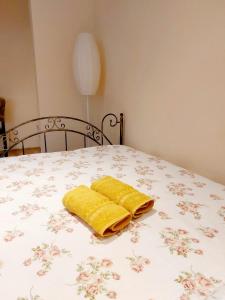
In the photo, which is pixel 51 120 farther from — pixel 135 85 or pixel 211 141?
pixel 211 141

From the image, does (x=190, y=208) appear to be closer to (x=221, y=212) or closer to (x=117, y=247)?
(x=221, y=212)

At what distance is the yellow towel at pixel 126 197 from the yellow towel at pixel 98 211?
0.04 m

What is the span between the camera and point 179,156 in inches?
69.2

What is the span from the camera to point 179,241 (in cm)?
91

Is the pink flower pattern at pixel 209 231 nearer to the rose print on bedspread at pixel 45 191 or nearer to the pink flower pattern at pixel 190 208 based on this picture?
the pink flower pattern at pixel 190 208

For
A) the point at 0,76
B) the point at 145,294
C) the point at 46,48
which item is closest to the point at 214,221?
the point at 145,294

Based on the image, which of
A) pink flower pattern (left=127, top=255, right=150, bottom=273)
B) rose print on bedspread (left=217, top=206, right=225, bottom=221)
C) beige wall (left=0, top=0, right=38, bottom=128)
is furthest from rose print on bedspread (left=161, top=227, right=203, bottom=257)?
beige wall (left=0, top=0, right=38, bottom=128)

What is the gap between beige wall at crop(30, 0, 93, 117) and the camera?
8.20 feet

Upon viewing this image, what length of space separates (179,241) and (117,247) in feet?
0.75

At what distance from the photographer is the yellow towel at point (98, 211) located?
3.10ft

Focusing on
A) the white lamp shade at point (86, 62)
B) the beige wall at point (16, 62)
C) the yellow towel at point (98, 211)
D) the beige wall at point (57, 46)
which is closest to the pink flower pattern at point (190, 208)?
the yellow towel at point (98, 211)

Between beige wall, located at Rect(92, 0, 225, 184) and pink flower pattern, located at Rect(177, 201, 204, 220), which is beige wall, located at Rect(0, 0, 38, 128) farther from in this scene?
pink flower pattern, located at Rect(177, 201, 204, 220)

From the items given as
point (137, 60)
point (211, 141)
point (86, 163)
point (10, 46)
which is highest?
point (10, 46)

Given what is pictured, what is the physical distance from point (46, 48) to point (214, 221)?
2.32m
